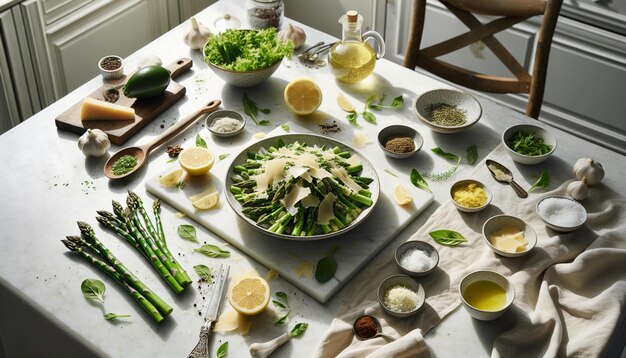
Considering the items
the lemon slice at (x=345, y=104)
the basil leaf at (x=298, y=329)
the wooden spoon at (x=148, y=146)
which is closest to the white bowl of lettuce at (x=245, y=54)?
the wooden spoon at (x=148, y=146)

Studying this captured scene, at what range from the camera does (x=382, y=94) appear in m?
2.56

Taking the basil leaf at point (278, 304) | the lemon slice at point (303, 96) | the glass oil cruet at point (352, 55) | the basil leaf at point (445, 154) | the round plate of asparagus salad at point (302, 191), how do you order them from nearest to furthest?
1. the basil leaf at point (278, 304)
2. the round plate of asparagus salad at point (302, 191)
3. the basil leaf at point (445, 154)
4. the lemon slice at point (303, 96)
5. the glass oil cruet at point (352, 55)

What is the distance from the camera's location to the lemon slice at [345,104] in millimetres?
2486

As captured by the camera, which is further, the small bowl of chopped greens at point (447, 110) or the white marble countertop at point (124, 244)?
the small bowl of chopped greens at point (447, 110)

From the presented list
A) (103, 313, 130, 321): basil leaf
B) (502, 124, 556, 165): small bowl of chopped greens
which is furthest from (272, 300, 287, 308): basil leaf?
(502, 124, 556, 165): small bowl of chopped greens

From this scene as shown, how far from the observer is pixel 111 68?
102 inches

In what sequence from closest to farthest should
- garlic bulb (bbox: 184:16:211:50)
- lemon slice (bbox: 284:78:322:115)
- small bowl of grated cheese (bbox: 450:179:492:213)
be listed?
small bowl of grated cheese (bbox: 450:179:492:213), lemon slice (bbox: 284:78:322:115), garlic bulb (bbox: 184:16:211:50)

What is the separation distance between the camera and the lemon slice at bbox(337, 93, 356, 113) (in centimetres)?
249

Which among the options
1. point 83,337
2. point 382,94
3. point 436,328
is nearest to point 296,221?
point 436,328

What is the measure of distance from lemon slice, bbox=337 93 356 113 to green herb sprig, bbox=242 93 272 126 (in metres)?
0.24

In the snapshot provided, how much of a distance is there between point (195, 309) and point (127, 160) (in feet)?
2.07

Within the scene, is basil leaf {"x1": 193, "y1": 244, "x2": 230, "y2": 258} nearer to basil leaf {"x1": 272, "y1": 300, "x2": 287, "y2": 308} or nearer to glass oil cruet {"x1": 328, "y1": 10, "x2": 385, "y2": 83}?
basil leaf {"x1": 272, "y1": 300, "x2": 287, "y2": 308}

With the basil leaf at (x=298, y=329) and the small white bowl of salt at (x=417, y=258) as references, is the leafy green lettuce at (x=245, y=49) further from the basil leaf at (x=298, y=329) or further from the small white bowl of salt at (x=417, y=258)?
the basil leaf at (x=298, y=329)

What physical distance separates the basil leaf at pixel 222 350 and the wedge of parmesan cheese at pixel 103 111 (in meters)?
0.96
